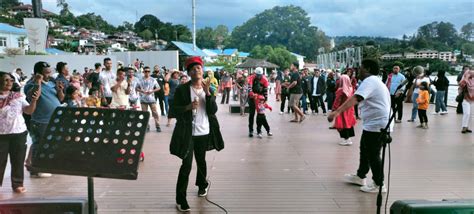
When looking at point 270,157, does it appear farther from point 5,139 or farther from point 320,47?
point 320,47

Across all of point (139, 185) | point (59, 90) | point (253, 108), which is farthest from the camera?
point (253, 108)

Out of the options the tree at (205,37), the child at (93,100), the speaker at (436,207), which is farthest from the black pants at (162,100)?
the tree at (205,37)

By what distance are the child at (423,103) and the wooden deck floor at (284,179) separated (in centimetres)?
129

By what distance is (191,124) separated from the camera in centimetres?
415

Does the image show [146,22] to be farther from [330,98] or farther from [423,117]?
[423,117]

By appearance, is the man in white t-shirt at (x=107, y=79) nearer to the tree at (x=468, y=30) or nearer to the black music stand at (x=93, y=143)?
the black music stand at (x=93, y=143)

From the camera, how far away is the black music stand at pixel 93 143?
2.46 m

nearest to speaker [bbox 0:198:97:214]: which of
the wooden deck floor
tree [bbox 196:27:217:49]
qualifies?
the wooden deck floor

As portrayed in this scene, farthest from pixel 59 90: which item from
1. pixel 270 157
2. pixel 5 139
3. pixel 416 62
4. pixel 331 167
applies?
pixel 416 62

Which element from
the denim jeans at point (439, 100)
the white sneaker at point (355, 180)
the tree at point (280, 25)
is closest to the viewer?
the white sneaker at point (355, 180)

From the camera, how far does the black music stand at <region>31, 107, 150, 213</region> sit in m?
2.46

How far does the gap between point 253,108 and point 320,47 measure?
17.5 meters

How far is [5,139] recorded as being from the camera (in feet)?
15.2

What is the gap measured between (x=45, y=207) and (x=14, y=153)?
215cm
